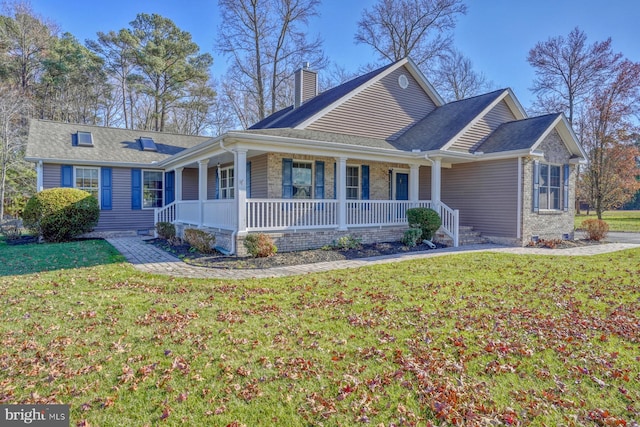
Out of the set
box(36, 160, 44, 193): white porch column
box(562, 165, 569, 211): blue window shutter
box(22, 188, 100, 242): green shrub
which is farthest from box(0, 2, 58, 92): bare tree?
box(562, 165, 569, 211): blue window shutter

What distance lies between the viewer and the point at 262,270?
7.86 m

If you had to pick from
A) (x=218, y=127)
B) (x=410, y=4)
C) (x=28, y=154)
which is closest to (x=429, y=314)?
(x=28, y=154)

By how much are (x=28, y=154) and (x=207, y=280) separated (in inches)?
432

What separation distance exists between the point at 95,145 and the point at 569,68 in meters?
28.2

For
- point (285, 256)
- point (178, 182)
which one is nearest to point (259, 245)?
point (285, 256)

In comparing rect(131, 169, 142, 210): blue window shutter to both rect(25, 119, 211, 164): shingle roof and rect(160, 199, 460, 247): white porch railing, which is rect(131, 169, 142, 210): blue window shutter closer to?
rect(25, 119, 211, 164): shingle roof

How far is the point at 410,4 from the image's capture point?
78.4ft

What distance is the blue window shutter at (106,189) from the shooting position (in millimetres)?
14477

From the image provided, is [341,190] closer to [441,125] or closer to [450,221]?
[450,221]

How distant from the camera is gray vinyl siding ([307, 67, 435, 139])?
1284 cm

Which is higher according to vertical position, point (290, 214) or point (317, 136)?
point (317, 136)

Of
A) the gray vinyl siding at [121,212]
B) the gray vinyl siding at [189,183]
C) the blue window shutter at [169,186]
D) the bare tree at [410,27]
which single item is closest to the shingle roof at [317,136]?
the gray vinyl siding at [189,183]

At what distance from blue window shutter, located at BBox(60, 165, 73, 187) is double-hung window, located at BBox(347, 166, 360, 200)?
10567 mm

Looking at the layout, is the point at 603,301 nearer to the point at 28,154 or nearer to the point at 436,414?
the point at 436,414
